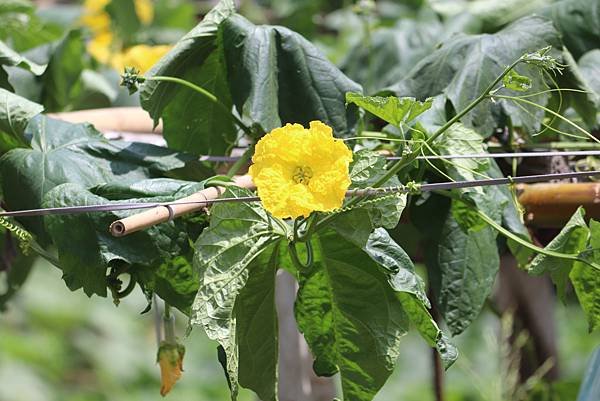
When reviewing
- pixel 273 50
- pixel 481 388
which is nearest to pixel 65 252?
pixel 273 50

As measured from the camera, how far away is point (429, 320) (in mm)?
1002

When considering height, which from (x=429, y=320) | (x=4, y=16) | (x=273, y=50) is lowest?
(x=4, y=16)

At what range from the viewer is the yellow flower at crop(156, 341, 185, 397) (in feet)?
3.55

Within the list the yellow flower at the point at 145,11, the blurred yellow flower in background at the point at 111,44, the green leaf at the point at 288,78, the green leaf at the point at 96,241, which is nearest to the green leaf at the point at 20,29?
the blurred yellow flower in background at the point at 111,44

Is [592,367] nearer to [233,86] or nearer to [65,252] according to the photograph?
[233,86]

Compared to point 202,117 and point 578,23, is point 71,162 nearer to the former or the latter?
point 202,117

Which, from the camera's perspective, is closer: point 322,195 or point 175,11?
point 322,195

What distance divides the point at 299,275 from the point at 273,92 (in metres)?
0.21

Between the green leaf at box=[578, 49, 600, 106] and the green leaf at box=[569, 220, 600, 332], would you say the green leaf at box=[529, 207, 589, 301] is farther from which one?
the green leaf at box=[578, 49, 600, 106]

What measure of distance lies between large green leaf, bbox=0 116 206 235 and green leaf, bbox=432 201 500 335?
0.93 ft

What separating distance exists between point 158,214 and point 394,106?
23cm

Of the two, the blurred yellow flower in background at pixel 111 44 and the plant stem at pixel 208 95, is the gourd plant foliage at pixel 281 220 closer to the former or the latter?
the plant stem at pixel 208 95

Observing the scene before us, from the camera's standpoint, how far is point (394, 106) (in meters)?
0.98

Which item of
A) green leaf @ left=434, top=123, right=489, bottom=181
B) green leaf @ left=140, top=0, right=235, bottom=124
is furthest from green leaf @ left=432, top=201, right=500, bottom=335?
green leaf @ left=140, top=0, right=235, bottom=124
